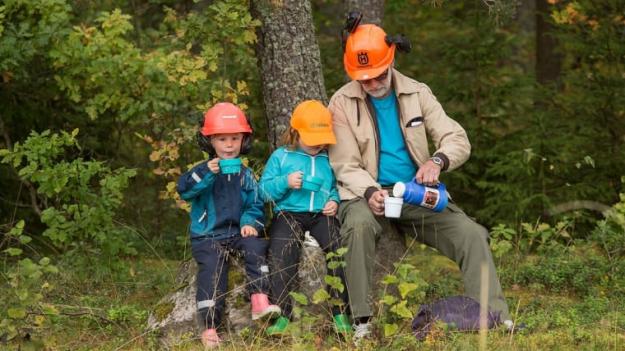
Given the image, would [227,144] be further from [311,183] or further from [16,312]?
[16,312]

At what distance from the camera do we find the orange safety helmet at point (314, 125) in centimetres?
652

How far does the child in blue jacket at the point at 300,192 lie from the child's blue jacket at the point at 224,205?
139mm

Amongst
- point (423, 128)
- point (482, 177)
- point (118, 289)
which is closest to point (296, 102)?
point (423, 128)

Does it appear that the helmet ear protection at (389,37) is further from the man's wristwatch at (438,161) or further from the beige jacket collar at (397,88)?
the man's wristwatch at (438,161)

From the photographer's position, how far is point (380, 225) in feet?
21.6

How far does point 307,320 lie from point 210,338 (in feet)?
2.76

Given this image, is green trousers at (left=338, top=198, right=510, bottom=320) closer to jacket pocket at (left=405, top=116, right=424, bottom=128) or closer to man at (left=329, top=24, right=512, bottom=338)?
man at (left=329, top=24, right=512, bottom=338)

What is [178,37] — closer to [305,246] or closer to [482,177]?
[305,246]

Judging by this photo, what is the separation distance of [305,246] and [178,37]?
9.95 ft

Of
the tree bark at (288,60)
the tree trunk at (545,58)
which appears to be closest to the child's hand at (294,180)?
the tree bark at (288,60)

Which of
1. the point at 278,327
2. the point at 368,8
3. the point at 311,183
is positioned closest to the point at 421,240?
the point at 311,183

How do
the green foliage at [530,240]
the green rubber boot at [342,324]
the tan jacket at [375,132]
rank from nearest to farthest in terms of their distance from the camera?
the green rubber boot at [342,324] < the tan jacket at [375,132] < the green foliage at [530,240]

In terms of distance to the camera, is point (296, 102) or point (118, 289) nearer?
point (296, 102)

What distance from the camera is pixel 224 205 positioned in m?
6.54
